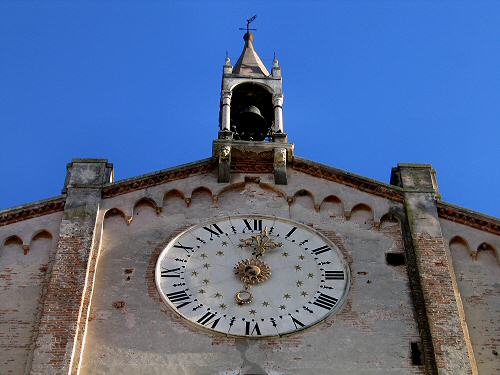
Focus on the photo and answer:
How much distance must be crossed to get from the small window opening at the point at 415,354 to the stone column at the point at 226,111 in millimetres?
7017

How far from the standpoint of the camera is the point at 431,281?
19031 mm

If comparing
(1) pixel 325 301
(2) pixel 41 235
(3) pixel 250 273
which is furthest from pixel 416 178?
(2) pixel 41 235

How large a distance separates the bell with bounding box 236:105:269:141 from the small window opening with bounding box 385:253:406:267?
5.46m

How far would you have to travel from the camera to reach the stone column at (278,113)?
22.8 meters

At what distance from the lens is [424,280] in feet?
62.5

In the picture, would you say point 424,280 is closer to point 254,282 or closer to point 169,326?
point 254,282

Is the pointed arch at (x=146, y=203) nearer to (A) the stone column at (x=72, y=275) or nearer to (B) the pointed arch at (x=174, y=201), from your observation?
(B) the pointed arch at (x=174, y=201)

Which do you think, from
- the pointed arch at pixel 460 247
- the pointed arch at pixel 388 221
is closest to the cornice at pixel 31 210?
the pointed arch at pixel 388 221

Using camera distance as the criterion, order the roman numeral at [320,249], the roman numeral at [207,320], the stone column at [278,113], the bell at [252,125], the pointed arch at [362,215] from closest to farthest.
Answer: the roman numeral at [207,320] < the roman numeral at [320,249] < the pointed arch at [362,215] < the stone column at [278,113] < the bell at [252,125]

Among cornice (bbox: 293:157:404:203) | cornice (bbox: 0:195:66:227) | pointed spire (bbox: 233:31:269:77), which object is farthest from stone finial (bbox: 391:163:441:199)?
cornice (bbox: 0:195:66:227)

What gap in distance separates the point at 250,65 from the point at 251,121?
5.80ft

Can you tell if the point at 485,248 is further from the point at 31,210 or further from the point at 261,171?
the point at 31,210

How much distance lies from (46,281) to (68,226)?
1.39m

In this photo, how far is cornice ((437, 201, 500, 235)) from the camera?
66.9 ft
